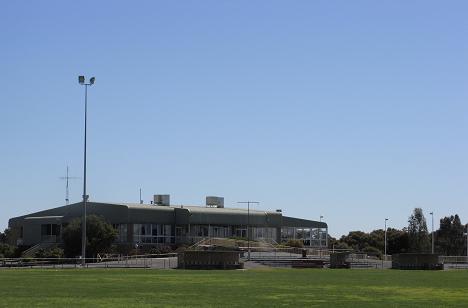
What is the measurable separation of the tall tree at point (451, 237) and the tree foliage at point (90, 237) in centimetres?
6410

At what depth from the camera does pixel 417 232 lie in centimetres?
9806

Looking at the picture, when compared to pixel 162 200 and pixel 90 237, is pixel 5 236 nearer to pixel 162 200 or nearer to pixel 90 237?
pixel 162 200

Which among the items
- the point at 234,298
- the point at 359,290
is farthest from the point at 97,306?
the point at 359,290

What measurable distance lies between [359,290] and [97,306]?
10.8m

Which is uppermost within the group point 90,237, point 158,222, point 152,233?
point 158,222

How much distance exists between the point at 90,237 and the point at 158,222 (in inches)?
510

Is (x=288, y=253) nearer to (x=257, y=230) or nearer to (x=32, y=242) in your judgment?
(x=257, y=230)

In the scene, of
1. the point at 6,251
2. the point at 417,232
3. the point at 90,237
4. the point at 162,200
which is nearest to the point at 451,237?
the point at 417,232

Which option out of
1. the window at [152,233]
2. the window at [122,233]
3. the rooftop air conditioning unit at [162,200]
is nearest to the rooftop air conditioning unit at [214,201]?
the rooftop air conditioning unit at [162,200]

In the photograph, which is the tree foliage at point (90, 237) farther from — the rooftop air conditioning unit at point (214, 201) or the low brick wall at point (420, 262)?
the low brick wall at point (420, 262)

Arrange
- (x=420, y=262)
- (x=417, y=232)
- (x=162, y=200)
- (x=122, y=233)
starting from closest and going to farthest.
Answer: (x=420, y=262)
(x=122, y=233)
(x=162, y=200)
(x=417, y=232)

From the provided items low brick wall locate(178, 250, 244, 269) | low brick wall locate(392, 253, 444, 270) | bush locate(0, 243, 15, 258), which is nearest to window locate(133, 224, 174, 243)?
bush locate(0, 243, 15, 258)

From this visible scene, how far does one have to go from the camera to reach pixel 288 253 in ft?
230

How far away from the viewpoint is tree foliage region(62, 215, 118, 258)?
66.9 metres
